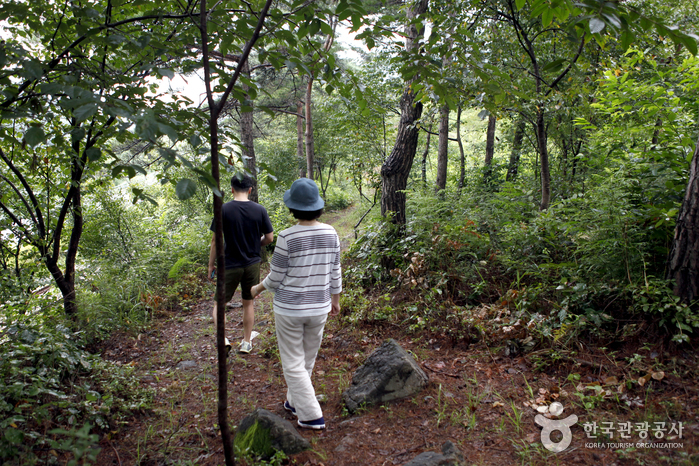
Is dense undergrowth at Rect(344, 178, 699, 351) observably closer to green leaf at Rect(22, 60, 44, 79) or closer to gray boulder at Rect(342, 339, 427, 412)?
gray boulder at Rect(342, 339, 427, 412)

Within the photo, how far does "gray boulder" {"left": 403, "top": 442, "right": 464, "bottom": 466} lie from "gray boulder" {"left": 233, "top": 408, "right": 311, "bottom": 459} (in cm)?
88

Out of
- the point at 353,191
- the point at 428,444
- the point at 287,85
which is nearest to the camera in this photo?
the point at 428,444

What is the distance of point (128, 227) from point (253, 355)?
17.6 ft

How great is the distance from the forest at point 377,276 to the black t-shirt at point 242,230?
1.04 metres

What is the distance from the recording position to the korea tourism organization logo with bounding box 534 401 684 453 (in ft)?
7.93

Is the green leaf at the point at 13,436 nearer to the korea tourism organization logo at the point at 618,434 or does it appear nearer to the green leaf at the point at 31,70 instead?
the green leaf at the point at 31,70

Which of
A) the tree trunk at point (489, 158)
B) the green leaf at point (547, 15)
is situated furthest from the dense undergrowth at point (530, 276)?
the tree trunk at point (489, 158)

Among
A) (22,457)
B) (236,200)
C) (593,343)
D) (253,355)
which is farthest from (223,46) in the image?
(593,343)

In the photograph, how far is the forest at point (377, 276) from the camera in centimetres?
224

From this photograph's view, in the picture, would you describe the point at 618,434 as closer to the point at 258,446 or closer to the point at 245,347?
the point at 258,446

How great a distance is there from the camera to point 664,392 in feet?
9.26

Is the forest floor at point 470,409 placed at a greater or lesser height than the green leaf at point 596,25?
lesser

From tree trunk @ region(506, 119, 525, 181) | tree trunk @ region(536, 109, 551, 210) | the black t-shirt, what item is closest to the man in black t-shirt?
the black t-shirt

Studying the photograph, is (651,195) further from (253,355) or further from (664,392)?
(253,355)
